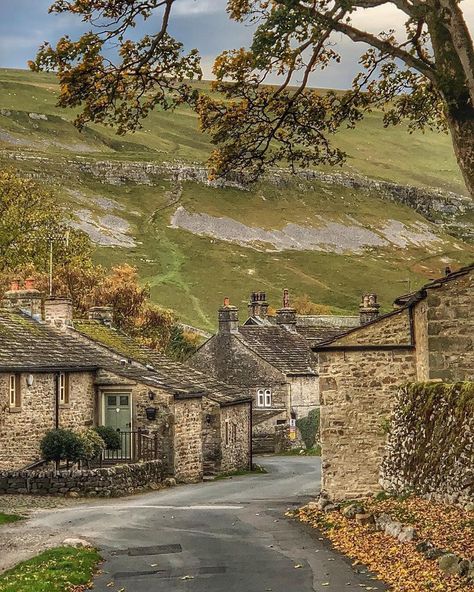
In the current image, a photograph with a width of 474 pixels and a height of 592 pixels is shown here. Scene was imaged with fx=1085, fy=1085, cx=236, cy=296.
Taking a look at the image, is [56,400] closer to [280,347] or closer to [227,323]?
[227,323]

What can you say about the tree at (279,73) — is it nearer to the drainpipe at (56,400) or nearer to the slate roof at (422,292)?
the slate roof at (422,292)

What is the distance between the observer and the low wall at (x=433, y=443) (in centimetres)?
2139

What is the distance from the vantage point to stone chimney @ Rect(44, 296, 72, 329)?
44.1m

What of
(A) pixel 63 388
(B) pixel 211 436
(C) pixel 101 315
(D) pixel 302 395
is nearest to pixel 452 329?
(A) pixel 63 388

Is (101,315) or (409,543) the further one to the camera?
(101,315)

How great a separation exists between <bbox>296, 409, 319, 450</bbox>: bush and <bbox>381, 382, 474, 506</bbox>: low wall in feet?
125

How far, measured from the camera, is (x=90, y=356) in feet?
139

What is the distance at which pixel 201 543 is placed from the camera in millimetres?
22609

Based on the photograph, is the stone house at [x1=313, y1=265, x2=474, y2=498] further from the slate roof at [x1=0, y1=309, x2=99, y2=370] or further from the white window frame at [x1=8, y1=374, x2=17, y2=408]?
the white window frame at [x1=8, y1=374, x2=17, y2=408]

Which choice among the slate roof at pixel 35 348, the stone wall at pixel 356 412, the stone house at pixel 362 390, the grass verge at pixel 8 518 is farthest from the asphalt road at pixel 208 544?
the slate roof at pixel 35 348

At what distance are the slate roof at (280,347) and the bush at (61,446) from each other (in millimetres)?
35598

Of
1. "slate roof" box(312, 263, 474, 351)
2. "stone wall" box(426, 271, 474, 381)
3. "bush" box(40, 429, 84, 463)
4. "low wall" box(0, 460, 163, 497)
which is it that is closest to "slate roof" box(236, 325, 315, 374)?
"bush" box(40, 429, 84, 463)

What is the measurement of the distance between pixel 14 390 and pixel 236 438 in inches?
546

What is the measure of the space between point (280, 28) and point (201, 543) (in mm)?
11004
